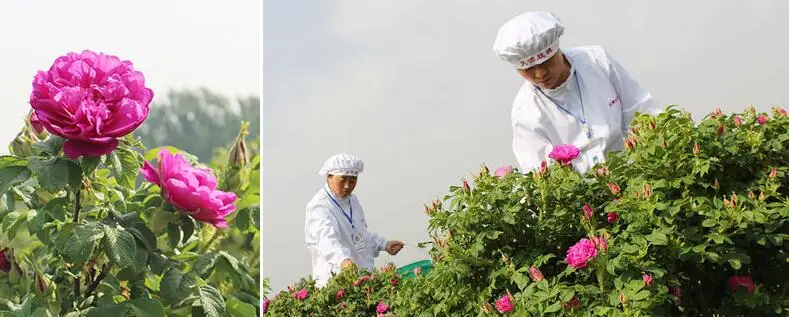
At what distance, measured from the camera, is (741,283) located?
5.85ft

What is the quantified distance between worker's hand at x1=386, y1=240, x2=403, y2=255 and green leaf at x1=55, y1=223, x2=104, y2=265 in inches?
114

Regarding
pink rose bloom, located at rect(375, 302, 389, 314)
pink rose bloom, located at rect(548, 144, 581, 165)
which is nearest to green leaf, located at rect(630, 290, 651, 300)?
pink rose bloom, located at rect(548, 144, 581, 165)

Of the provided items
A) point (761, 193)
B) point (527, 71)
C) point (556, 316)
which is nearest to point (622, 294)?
point (556, 316)

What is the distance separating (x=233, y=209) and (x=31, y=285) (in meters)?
0.47

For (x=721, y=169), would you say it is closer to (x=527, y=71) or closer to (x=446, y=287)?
(x=446, y=287)

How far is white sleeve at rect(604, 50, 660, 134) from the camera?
2941 millimetres

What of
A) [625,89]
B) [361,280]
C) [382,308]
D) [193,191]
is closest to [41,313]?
[193,191]

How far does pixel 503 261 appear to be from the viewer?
1.83m

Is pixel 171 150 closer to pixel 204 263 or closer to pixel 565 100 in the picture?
pixel 204 263

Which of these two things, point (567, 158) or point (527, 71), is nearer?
point (567, 158)

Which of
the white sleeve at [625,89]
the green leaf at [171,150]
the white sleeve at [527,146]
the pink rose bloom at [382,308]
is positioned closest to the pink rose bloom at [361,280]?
the pink rose bloom at [382,308]

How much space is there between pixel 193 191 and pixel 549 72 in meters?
1.54

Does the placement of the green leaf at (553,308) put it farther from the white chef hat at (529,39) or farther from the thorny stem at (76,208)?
the white chef hat at (529,39)

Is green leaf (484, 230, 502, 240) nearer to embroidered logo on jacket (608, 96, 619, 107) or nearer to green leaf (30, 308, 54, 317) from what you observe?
green leaf (30, 308, 54, 317)
